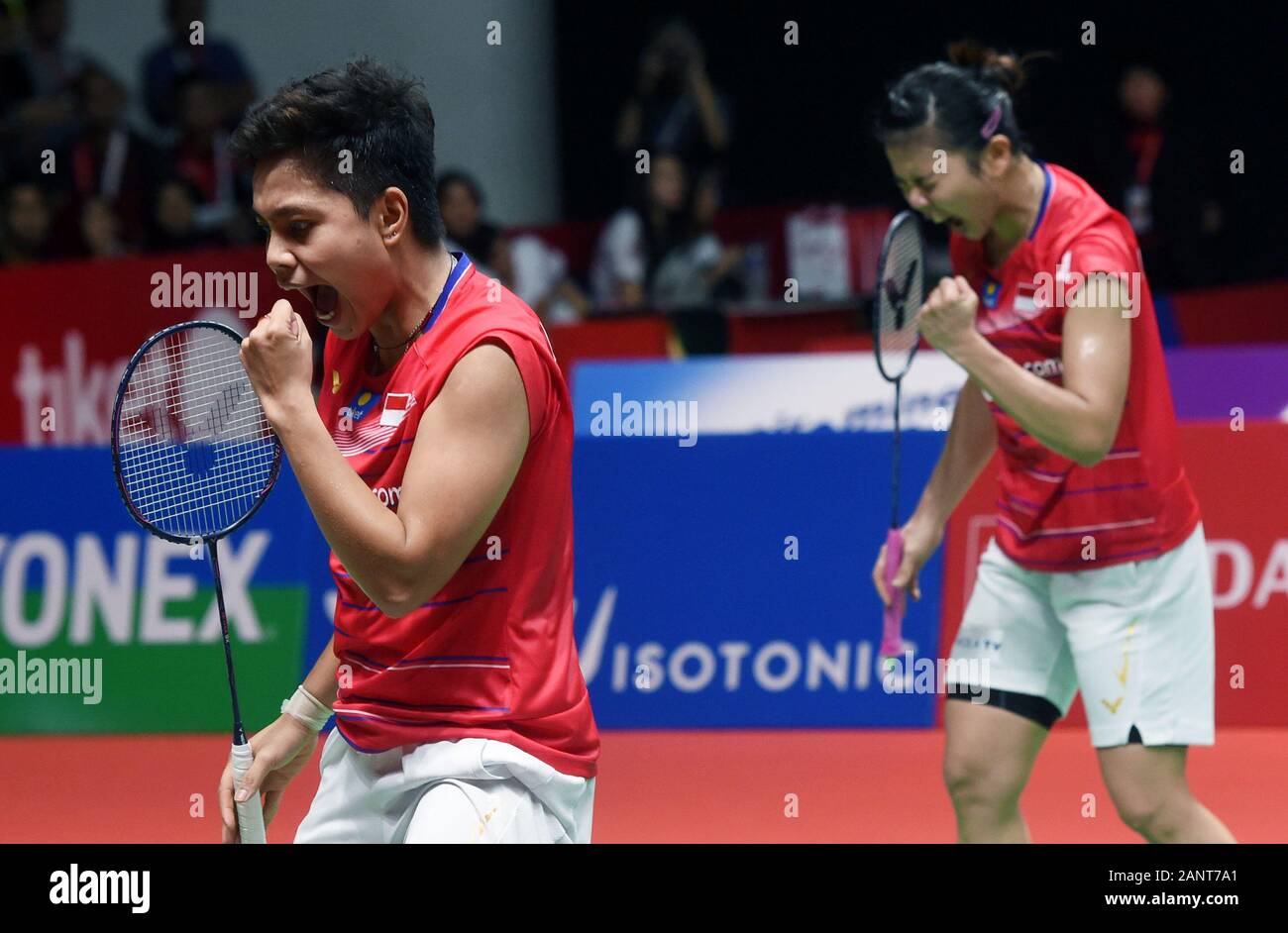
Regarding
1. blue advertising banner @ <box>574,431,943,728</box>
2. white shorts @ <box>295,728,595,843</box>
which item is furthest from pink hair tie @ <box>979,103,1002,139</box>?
blue advertising banner @ <box>574,431,943,728</box>

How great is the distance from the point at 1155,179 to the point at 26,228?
5697mm

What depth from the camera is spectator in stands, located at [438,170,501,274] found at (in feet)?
30.0

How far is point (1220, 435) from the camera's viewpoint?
5.89m

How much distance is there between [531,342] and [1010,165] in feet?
4.90

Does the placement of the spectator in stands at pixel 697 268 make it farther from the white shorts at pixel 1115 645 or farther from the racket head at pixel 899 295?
the white shorts at pixel 1115 645

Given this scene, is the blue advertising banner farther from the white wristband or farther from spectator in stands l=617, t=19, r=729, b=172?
spectator in stands l=617, t=19, r=729, b=172

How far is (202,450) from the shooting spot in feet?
9.71

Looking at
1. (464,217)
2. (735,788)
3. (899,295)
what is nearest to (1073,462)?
(899,295)

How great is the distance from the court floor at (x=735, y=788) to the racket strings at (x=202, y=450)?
2145mm

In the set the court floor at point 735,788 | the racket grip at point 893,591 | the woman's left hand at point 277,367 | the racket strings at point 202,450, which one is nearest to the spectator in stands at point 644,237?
the court floor at point 735,788

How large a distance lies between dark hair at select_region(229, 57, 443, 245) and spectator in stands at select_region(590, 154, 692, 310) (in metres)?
7.34

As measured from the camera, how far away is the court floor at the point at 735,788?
199 inches
